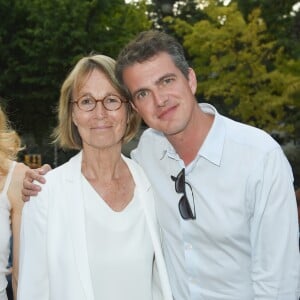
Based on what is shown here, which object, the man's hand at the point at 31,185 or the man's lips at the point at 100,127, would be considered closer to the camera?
the man's hand at the point at 31,185

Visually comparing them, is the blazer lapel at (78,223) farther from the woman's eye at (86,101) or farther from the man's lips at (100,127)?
the woman's eye at (86,101)

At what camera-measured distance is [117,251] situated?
106 inches

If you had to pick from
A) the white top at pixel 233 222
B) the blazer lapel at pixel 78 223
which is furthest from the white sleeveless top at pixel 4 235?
the white top at pixel 233 222

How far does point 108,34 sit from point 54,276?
1709 cm

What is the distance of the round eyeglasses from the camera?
9.16 ft

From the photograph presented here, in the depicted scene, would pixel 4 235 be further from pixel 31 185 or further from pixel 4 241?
pixel 31 185

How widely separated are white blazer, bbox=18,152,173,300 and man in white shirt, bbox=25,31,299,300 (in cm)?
11

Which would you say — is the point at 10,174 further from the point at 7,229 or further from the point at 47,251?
the point at 47,251

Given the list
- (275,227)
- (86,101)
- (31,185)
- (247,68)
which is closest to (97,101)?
(86,101)

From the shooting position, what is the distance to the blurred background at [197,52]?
15555mm

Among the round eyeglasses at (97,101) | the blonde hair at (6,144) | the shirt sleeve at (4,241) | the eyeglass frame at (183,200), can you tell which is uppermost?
the round eyeglasses at (97,101)

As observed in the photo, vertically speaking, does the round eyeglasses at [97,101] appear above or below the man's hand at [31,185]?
above

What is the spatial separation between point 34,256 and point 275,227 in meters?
1.18

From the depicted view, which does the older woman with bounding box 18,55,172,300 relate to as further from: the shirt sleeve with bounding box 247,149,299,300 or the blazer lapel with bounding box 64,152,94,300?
the shirt sleeve with bounding box 247,149,299,300
